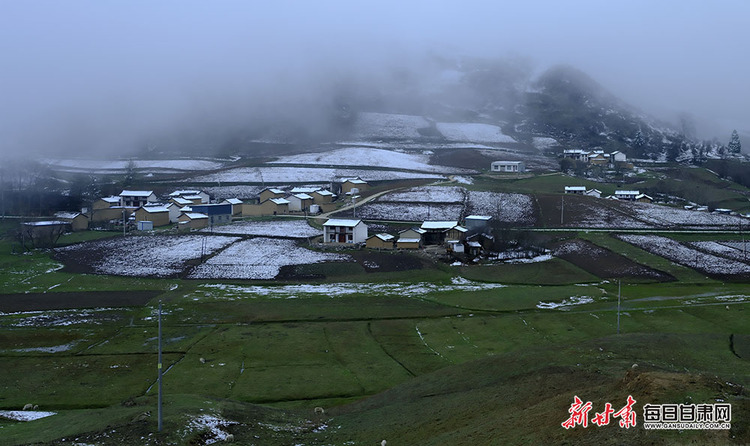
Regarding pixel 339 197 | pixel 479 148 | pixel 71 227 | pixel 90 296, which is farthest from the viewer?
pixel 479 148

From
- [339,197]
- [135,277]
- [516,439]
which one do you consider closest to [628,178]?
[339,197]

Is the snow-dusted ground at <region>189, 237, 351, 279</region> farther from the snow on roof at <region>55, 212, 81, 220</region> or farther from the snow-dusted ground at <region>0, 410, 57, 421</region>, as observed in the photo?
the snow on roof at <region>55, 212, 81, 220</region>

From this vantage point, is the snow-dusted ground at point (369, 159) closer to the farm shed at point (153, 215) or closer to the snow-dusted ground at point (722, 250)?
the farm shed at point (153, 215)

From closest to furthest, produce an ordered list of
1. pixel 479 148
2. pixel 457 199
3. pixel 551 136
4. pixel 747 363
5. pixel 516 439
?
1. pixel 516 439
2. pixel 747 363
3. pixel 457 199
4. pixel 479 148
5. pixel 551 136

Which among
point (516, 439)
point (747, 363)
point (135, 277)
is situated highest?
point (516, 439)

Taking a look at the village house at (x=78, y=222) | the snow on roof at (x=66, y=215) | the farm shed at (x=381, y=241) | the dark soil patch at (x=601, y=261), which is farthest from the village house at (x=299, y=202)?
the dark soil patch at (x=601, y=261)

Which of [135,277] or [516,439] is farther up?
[516,439]

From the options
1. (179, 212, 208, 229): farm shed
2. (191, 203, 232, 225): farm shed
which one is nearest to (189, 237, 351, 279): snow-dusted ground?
(179, 212, 208, 229): farm shed

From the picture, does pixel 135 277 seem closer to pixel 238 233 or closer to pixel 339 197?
pixel 238 233

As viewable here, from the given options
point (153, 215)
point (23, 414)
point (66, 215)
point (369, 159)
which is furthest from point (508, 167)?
point (23, 414)
